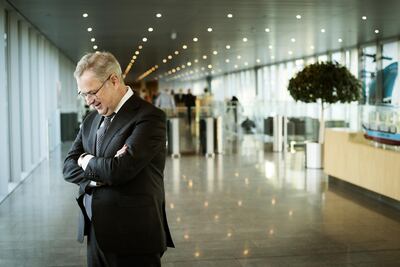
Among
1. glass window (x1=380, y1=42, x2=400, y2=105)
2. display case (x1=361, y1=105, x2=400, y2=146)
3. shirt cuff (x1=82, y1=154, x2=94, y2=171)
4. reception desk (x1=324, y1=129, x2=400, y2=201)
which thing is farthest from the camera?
glass window (x1=380, y1=42, x2=400, y2=105)

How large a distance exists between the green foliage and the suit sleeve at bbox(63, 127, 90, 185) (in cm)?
1030

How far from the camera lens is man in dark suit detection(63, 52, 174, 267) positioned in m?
2.45

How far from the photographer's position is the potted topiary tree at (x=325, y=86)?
41.2ft

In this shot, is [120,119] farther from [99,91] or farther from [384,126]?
[384,126]

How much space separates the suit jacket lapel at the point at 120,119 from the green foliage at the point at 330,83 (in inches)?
411

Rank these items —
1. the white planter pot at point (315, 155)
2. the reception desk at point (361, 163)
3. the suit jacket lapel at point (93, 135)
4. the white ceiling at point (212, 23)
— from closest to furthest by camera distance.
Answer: the suit jacket lapel at point (93, 135), the reception desk at point (361, 163), the white ceiling at point (212, 23), the white planter pot at point (315, 155)

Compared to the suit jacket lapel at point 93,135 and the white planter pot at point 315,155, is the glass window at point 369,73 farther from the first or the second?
the suit jacket lapel at point 93,135

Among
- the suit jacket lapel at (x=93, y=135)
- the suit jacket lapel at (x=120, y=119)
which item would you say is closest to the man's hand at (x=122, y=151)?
the suit jacket lapel at (x=120, y=119)

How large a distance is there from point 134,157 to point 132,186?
0.15m

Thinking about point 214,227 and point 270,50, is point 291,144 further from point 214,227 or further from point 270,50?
point 214,227

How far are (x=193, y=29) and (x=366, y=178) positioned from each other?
7.94 m

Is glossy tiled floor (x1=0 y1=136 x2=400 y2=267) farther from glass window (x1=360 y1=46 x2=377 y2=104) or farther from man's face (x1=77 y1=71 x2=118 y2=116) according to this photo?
glass window (x1=360 y1=46 x2=377 y2=104)

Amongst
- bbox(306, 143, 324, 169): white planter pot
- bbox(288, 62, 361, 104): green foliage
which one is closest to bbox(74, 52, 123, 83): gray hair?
bbox(288, 62, 361, 104): green foliage

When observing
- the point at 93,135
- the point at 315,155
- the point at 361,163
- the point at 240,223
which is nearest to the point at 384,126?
the point at 361,163
